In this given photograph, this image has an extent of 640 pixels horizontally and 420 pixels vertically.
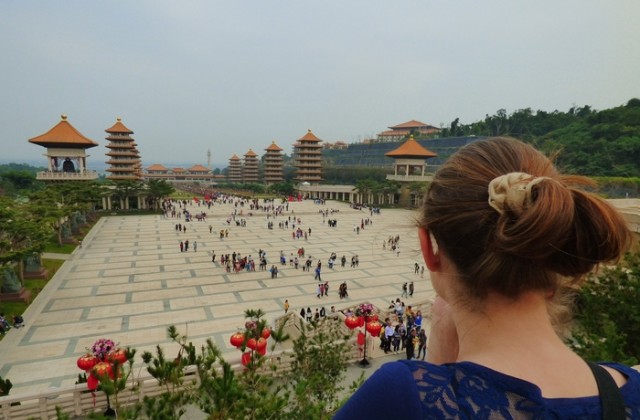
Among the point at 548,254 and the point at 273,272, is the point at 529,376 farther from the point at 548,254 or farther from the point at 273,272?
the point at 273,272

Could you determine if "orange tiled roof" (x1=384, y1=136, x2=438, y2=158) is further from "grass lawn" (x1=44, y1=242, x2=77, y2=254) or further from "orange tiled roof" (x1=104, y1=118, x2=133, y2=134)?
"grass lawn" (x1=44, y1=242, x2=77, y2=254)

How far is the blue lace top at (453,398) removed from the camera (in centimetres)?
92

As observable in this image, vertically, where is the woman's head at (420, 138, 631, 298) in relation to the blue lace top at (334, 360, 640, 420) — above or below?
above

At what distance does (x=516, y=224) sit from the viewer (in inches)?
41.5

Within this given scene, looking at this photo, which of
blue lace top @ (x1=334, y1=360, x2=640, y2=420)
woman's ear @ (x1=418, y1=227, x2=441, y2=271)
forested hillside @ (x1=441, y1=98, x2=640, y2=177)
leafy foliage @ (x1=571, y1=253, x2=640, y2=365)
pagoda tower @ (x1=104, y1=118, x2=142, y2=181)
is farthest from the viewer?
pagoda tower @ (x1=104, y1=118, x2=142, y2=181)

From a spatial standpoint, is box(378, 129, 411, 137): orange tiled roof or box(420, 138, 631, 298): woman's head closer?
box(420, 138, 631, 298): woman's head

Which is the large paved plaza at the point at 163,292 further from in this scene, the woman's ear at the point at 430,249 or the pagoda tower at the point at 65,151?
the pagoda tower at the point at 65,151

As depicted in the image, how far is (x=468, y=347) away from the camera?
116cm

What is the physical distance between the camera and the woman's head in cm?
109

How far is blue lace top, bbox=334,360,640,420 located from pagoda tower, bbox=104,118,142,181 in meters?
58.8

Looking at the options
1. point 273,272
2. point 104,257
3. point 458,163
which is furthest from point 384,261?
point 458,163

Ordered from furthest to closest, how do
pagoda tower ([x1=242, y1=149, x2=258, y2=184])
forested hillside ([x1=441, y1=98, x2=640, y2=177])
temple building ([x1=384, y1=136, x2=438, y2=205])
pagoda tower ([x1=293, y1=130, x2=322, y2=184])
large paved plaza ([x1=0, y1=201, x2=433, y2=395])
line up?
pagoda tower ([x1=242, y1=149, x2=258, y2=184]) → pagoda tower ([x1=293, y1=130, x2=322, y2=184]) → temple building ([x1=384, y1=136, x2=438, y2=205]) → forested hillside ([x1=441, y1=98, x2=640, y2=177]) → large paved plaza ([x1=0, y1=201, x2=433, y2=395])

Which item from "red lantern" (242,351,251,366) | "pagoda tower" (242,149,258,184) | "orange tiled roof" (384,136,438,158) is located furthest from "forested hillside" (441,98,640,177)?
"pagoda tower" (242,149,258,184)

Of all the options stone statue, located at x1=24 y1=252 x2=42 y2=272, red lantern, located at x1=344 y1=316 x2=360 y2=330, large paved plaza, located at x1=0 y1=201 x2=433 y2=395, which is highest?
red lantern, located at x1=344 y1=316 x2=360 y2=330
